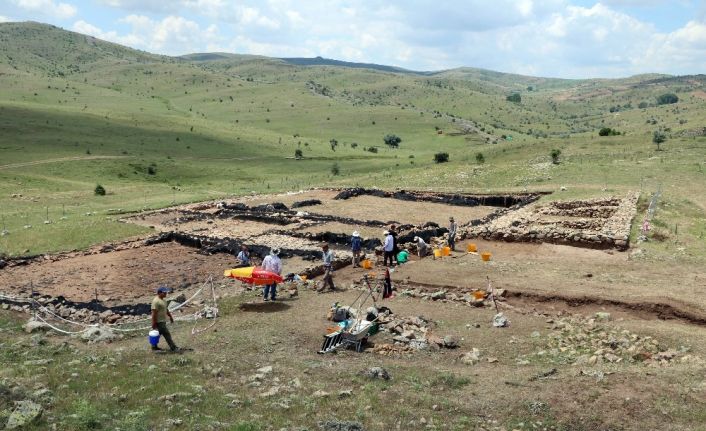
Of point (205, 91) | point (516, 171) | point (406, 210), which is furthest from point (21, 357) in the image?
point (205, 91)

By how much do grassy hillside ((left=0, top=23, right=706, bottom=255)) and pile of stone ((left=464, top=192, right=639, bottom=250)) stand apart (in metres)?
2.74

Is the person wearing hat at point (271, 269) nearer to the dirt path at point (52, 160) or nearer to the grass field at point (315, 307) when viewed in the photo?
the grass field at point (315, 307)

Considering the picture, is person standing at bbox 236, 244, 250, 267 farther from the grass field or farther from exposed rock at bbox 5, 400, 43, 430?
exposed rock at bbox 5, 400, 43, 430

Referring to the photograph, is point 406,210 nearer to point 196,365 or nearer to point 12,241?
point 12,241

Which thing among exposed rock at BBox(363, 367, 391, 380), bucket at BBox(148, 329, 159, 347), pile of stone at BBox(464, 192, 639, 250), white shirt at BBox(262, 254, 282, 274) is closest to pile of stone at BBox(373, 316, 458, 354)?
exposed rock at BBox(363, 367, 391, 380)

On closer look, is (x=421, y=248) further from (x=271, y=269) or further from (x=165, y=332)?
(x=165, y=332)

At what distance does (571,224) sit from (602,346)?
52.6 feet

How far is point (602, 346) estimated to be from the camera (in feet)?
45.2

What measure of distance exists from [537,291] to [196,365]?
10376 mm

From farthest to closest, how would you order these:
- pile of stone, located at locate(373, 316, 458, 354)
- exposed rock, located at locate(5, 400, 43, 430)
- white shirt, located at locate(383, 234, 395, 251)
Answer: white shirt, located at locate(383, 234, 395, 251)
pile of stone, located at locate(373, 316, 458, 354)
exposed rock, located at locate(5, 400, 43, 430)

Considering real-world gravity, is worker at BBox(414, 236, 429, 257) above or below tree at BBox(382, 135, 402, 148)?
below

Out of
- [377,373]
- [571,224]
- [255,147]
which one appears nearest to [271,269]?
[377,373]

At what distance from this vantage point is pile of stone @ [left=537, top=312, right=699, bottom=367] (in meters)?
12.9

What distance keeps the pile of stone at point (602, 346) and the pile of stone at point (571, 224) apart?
33.2ft
